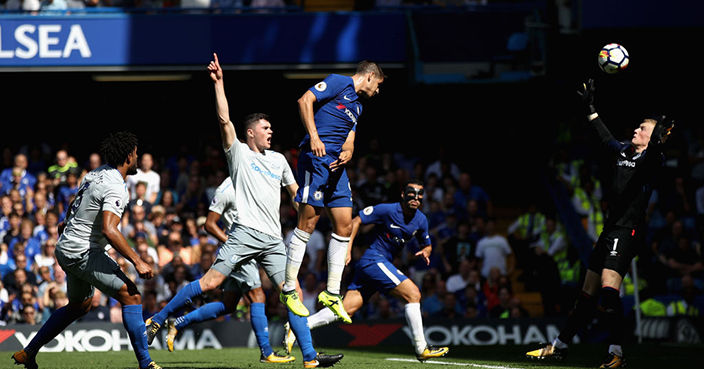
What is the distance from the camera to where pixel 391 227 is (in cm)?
1120

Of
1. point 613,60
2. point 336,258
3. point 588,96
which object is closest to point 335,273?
point 336,258

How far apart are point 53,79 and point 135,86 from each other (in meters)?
2.34

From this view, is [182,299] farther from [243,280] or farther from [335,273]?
[243,280]

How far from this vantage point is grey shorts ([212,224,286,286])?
901cm

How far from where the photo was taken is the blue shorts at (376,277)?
10617mm

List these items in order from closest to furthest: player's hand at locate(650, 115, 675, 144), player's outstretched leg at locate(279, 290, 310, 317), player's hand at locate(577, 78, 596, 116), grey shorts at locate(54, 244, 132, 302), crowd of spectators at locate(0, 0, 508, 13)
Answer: grey shorts at locate(54, 244, 132, 302), player's outstretched leg at locate(279, 290, 310, 317), player's hand at locate(650, 115, 675, 144), player's hand at locate(577, 78, 596, 116), crowd of spectators at locate(0, 0, 508, 13)

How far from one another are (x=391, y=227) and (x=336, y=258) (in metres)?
2.14

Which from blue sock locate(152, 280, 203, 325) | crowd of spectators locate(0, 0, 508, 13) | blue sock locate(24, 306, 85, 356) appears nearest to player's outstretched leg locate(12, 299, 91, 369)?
blue sock locate(24, 306, 85, 356)

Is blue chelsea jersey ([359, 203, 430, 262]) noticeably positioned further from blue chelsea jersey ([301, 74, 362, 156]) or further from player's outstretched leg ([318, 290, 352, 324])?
blue chelsea jersey ([301, 74, 362, 156])

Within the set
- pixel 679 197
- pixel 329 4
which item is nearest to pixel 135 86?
pixel 329 4

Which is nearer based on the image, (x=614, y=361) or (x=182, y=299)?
(x=182, y=299)

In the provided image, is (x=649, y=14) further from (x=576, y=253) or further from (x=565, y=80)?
(x=576, y=253)

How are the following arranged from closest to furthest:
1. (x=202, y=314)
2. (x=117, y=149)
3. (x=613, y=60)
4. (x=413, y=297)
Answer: (x=117, y=149)
(x=202, y=314)
(x=413, y=297)
(x=613, y=60)

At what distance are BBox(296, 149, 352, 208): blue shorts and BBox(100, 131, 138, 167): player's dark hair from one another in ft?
5.07
